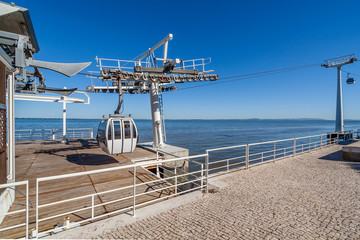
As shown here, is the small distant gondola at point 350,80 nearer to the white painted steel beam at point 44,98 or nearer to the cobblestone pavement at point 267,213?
the cobblestone pavement at point 267,213

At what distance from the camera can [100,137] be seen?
898 centimetres

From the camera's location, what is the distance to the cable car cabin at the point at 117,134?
8.33 m

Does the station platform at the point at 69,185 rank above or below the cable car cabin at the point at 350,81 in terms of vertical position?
below

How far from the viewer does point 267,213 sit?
4.49 meters

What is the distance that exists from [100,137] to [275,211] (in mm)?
7958

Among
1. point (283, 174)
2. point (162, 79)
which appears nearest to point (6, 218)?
point (283, 174)

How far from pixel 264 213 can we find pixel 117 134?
6.67 meters

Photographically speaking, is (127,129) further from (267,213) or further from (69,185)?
(267,213)

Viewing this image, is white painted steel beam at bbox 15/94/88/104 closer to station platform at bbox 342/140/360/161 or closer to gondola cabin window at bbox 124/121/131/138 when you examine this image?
gondola cabin window at bbox 124/121/131/138

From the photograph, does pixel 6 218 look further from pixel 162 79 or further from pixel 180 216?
pixel 162 79

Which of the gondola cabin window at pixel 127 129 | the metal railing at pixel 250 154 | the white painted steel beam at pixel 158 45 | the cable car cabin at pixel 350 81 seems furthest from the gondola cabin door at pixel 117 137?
the cable car cabin at pixel 350 81

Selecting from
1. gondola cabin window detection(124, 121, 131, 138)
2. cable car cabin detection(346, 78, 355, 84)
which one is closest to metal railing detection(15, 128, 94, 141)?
gondola cabin window detection(124, 121, 131, 138)

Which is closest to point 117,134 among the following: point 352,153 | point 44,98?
point 352,153

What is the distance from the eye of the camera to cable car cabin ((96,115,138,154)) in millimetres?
8328
